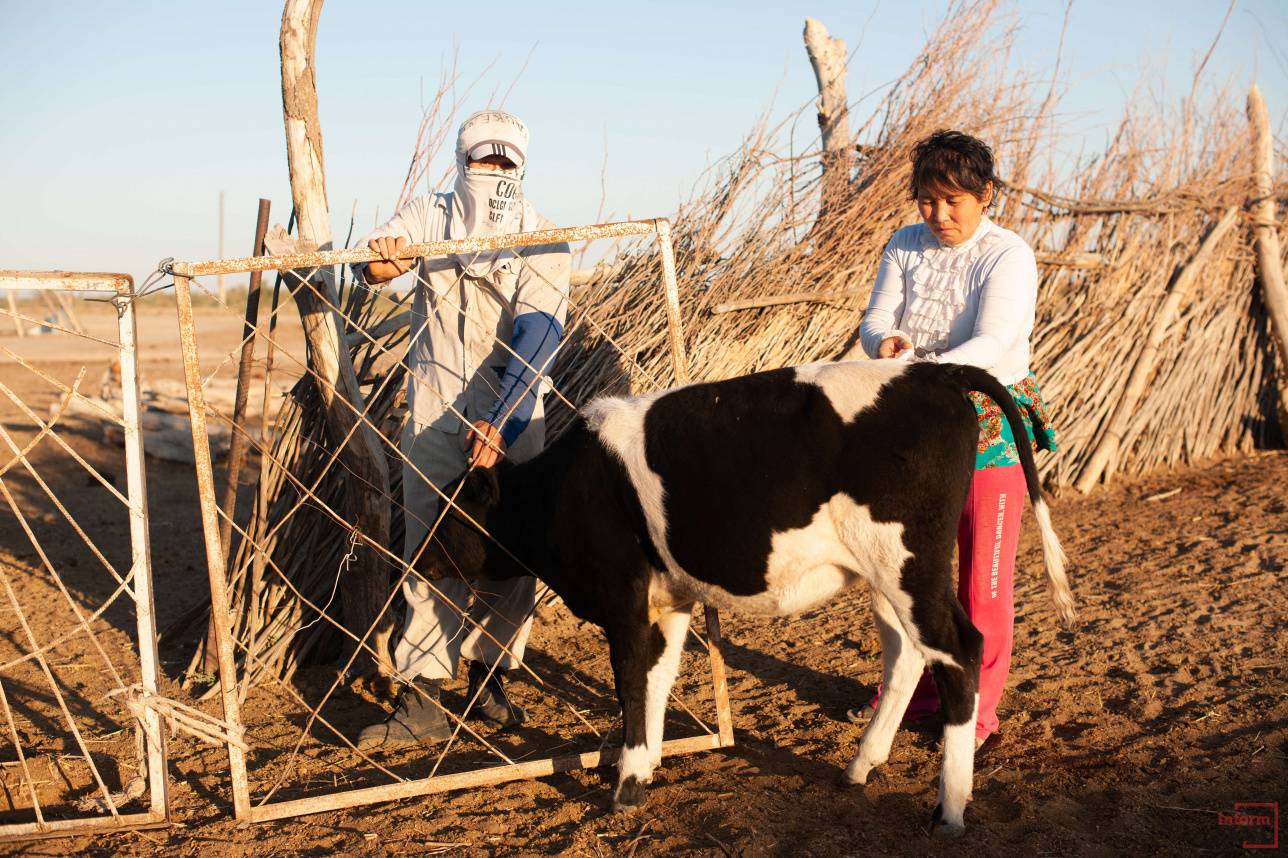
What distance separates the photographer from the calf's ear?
3541mm

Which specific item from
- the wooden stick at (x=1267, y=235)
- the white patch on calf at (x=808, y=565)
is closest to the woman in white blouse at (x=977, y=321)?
the white patch on calf at (x=808, y=565)

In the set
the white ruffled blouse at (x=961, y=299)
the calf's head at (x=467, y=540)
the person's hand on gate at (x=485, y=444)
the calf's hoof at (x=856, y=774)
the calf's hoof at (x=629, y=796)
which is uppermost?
the white ruffled blouse at (x=961, y=299)

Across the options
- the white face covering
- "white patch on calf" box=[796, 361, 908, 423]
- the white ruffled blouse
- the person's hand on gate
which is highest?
the white face covering

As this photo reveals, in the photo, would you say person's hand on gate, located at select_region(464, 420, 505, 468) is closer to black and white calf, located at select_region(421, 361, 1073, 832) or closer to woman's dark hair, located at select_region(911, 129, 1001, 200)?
black and white calf, located at select_region(421, 361, 1073, 832)

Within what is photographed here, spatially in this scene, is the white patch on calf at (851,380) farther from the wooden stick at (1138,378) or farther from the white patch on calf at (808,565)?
the wooden stick at (1138,378)

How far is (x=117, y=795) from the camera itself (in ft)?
11.2

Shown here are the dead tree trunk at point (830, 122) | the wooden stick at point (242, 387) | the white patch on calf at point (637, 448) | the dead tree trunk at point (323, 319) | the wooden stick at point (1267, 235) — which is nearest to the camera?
the white patch on calf at point (637, 448)

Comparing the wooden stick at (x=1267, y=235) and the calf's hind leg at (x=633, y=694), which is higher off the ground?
the wooden stick at (x=1267, y=235)

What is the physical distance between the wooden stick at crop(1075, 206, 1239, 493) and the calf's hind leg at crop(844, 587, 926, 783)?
165 inches

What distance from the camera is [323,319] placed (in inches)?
160

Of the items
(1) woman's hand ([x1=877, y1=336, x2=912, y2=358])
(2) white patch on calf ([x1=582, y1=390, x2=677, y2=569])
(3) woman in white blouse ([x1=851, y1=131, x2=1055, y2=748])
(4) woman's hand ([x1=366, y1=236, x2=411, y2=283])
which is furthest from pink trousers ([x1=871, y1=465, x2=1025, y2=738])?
(4) woman's hand ([x1=366, y1=236, x2=411, y2=283])

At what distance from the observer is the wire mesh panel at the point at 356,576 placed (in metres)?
3.44

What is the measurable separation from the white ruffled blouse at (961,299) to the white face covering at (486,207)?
1.35 meters

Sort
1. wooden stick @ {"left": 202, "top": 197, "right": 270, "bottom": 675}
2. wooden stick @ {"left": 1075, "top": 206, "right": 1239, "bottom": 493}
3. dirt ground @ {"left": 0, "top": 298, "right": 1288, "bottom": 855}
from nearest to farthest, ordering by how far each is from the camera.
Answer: dirt ground @ {"left": 0, "top": 298, "right": 1288, "bottom": 855}, wooden stick @ {"left": 202, "top": 197, "right": 270, "bottom": 675}, wooden stick @ {"left": 1075, "top": 206, "right": 1239, "bottom": 493}
